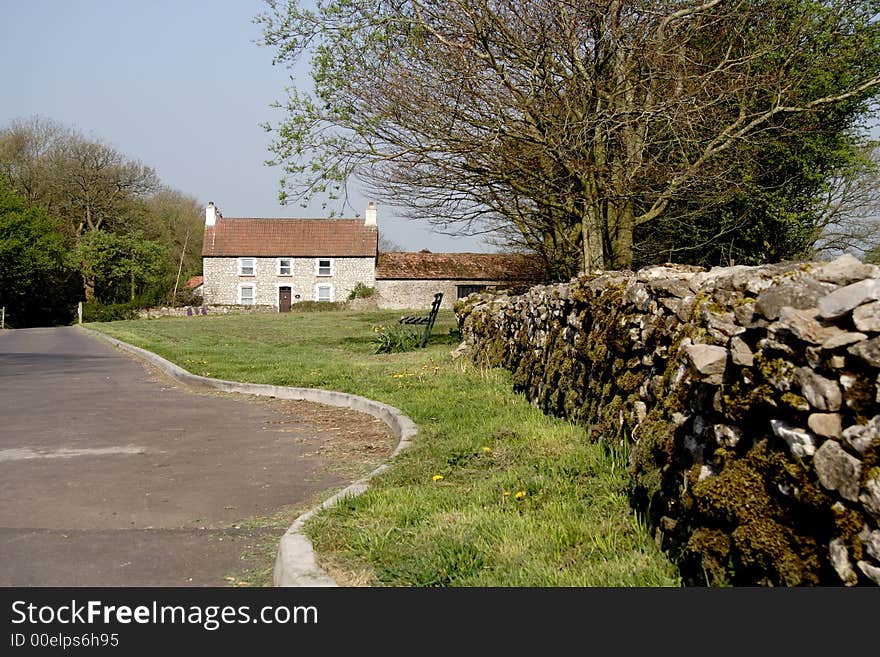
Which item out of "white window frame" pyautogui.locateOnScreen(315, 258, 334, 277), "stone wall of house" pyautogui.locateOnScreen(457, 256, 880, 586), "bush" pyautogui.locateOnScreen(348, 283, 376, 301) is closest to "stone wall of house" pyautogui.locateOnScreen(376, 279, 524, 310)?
"bush" pyautogui.locateOnScreen(348, 283, 376, 301)

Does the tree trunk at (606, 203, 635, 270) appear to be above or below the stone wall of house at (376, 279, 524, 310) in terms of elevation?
above

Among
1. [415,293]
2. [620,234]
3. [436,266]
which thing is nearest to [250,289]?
[415,293]

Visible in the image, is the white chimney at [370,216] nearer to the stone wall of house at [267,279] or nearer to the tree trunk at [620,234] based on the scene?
the stone wall of house at [267,279]

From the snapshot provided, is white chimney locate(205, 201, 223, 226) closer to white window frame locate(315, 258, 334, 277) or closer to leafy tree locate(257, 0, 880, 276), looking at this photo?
white window frame locate(315, 258, 334, 277)

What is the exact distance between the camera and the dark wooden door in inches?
2675

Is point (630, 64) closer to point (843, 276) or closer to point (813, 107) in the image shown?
point (813, 107)

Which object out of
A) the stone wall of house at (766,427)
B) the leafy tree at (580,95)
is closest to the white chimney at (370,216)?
the leafy tree at (580,95)

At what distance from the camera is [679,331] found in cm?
527

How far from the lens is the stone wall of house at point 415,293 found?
6588 cm

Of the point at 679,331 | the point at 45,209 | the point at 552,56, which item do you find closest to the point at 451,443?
the point at 679,331

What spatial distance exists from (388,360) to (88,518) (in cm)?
1243

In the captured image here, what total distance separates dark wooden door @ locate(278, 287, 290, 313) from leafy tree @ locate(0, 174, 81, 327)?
16.9 meters

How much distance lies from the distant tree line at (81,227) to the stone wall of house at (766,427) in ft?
208

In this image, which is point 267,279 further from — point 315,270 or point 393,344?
point 393,344
